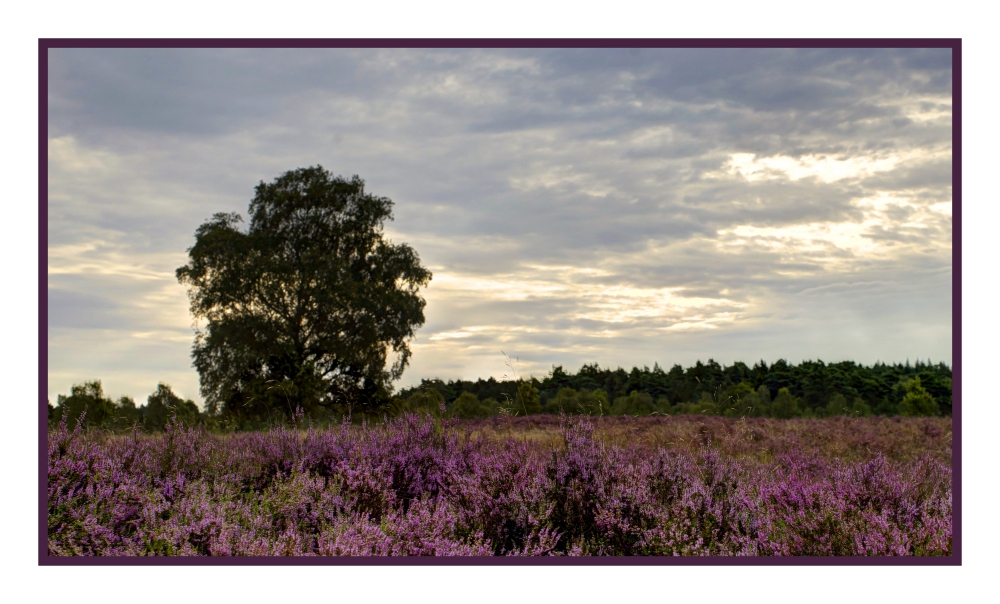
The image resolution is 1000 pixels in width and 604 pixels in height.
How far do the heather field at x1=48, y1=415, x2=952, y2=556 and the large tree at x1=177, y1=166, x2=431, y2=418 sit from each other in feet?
51.7

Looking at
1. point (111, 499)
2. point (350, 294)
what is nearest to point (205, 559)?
point (111, 499)

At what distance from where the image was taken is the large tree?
2161 cm

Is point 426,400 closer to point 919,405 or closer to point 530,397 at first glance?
point 530,397

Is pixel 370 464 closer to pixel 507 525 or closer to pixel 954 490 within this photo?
pixel 507 525

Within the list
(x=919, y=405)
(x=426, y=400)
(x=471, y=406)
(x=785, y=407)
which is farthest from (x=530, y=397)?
(x=919, y=405)

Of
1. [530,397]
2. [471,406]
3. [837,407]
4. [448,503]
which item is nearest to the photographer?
[448,503]

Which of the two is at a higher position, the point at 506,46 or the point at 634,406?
the point at 506,46

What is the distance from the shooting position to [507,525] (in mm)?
3865

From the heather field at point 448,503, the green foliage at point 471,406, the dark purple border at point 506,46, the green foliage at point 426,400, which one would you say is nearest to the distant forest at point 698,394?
the green foliage at point 471,406

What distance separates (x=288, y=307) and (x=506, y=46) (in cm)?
1961

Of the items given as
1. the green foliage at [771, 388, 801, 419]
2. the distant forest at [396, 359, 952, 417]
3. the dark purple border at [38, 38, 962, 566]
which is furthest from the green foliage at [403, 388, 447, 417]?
the green foliage at [771, 388, 801, 419]

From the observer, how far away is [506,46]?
4.22 m

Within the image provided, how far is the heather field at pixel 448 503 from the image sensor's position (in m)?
3.58

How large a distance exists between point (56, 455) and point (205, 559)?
1.87 m
